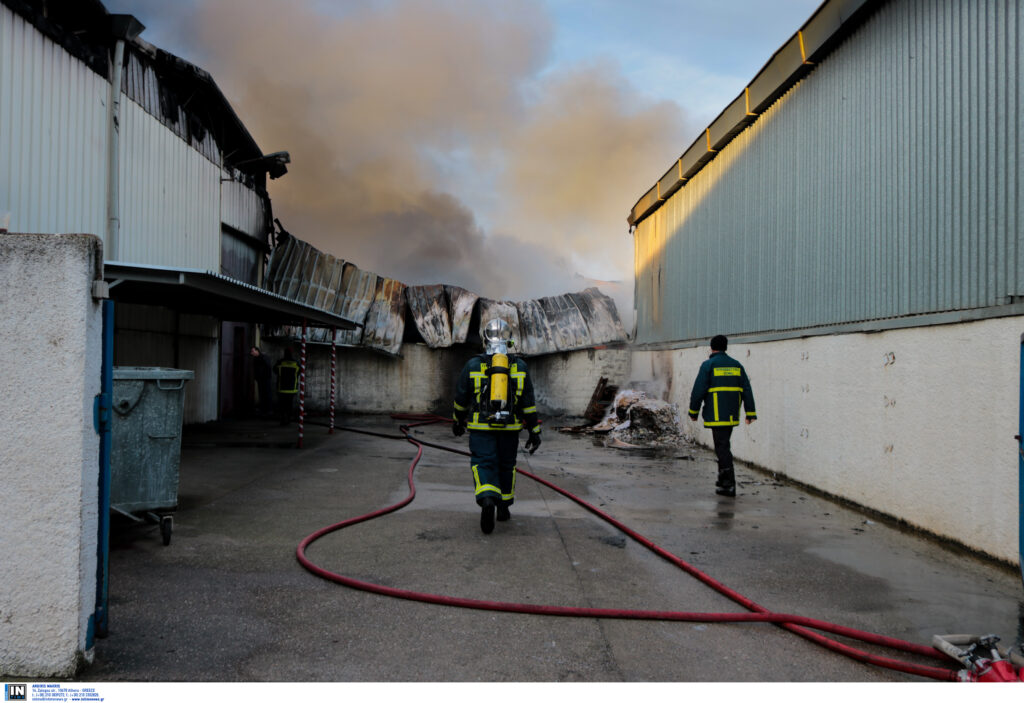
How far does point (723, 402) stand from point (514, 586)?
14.0 ft

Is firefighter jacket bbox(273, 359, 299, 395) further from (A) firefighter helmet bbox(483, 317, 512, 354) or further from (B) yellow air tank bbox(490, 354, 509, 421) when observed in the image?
(B) yellow air tank bbox(490, 354, 509, 421)

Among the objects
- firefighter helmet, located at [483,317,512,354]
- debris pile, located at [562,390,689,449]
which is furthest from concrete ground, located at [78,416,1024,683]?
debris pile, located at [562,390,689,449]

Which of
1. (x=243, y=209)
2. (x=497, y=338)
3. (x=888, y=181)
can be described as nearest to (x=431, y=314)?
(x=243, y=209)

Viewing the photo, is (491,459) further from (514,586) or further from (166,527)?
(166,527)

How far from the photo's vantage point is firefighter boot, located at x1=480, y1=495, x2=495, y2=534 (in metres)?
5.61

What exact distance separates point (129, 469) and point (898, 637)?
17.7 feet

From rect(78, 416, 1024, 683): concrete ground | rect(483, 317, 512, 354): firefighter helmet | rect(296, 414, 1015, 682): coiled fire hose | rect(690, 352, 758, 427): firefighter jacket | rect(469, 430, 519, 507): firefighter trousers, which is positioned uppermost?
rect(483, 317, 512, 354): firefighter helmet

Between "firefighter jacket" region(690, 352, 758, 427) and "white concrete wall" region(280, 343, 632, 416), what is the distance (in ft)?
35.6

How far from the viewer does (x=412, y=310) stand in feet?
60.9

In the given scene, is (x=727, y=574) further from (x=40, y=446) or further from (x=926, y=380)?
(x=40, y=446)

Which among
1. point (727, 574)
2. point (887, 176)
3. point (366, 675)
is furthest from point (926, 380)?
point (366, 675)

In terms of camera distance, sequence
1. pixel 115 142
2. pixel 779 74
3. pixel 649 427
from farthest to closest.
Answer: pixel 649 427
pixel 115 142
pixel 779 74

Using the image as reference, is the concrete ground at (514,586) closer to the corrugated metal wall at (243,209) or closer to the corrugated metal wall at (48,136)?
the corrugated metal wall at (48,136)

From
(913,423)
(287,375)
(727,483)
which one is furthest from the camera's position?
(287,375)
